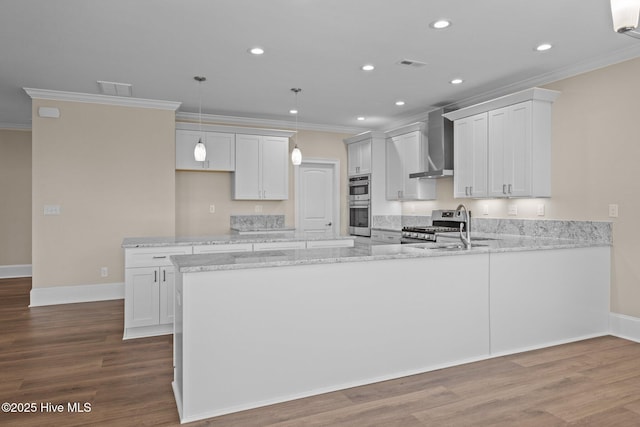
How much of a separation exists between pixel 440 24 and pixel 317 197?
14.3ft

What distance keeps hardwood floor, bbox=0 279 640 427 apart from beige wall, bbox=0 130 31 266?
14.1 ft

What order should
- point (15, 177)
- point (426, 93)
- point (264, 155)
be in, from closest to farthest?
point (426, 93) → point (264, 155) → point (15, 177)

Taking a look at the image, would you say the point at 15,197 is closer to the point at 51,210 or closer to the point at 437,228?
the point at 51,210

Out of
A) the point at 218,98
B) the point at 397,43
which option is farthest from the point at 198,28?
the point at 218,98

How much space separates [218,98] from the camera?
5371mm

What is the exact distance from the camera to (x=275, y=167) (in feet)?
21.2

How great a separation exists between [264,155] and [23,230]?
15.5ft

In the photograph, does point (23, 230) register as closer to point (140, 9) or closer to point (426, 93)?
point (140, 9)

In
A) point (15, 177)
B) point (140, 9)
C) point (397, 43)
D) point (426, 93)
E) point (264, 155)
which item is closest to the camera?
point (140, 9)

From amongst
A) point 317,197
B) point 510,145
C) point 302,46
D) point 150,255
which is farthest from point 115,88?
point 510,145

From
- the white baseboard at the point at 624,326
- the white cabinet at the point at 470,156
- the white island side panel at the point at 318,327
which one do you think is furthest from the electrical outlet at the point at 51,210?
the white baseboard at the point at 624,326

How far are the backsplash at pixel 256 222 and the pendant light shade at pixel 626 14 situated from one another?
5495 millimetres

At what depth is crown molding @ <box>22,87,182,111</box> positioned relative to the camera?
5043mm

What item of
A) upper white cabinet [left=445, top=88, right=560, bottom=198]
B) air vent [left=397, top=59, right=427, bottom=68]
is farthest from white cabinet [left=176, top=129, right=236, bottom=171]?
upper white cabinet [left=445, top=88, right=560, bottom=198]
